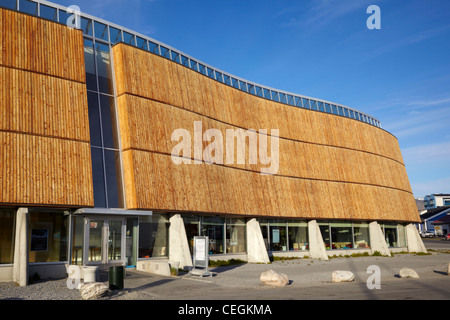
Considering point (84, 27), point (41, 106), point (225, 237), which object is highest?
point (84, 27)

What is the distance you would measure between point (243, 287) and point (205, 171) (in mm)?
11301

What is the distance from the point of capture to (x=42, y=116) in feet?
70.0

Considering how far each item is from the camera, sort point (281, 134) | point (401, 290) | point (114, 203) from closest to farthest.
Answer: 1. point (401, 290)
2. point (114, 203)
3. point (281, 134)

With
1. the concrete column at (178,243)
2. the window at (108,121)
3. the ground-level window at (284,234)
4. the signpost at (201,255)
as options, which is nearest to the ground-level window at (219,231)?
the concrete column at (178,243)

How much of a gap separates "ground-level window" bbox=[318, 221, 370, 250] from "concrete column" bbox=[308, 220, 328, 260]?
5.01 ft

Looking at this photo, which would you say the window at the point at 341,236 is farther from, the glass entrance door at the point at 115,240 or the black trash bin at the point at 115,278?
the black trash bin at the point at 115,278

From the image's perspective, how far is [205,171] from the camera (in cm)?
2794

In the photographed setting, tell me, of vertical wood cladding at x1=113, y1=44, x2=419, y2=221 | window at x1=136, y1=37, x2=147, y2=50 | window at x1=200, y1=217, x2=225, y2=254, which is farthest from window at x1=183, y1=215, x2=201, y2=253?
window at x1=136, y1=37, x2=147, y2=50

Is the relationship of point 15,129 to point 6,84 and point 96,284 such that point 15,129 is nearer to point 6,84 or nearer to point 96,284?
point 6,84

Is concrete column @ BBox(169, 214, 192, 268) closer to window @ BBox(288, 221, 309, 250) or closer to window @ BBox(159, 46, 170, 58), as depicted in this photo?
window @ BBox(288, 221, 309, 250)

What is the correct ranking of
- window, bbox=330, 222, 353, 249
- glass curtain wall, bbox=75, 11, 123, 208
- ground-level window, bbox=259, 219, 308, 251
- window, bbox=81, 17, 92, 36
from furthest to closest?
window, bbox=330, 222, 353, 249 → ground-level window, bbox=259, 219, 308, 251 → window, bbox=81, 17, 92, 36 → glass curtain wall, bbox=75, 11, 123, 208

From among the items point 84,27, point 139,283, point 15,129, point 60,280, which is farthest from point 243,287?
point 84,27

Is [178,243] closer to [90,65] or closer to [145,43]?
[90,65]

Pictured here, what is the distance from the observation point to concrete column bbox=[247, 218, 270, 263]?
30344 millimetres
